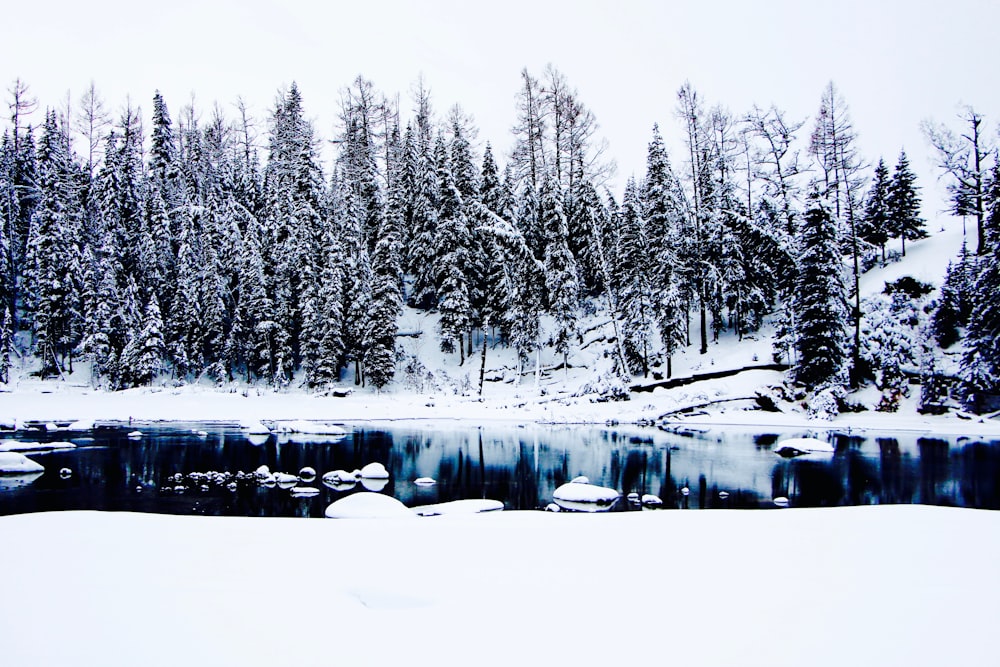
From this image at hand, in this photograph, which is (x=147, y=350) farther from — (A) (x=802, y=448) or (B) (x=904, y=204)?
(B) (x=904, y=204)

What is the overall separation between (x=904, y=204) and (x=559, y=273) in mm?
26017

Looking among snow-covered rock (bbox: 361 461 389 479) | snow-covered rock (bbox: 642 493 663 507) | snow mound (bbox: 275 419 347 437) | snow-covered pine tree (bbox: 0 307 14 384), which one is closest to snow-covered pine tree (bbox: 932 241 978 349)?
snow-covered rock (bbox: 642 493 663 507)

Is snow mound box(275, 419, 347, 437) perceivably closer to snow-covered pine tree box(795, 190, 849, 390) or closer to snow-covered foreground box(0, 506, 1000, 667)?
snow-covered foreground box(0, 506, 1000, 667)

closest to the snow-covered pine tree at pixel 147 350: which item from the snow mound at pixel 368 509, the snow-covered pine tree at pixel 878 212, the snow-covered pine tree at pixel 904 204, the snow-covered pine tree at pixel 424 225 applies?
the snow-covered pine tree at pixel 424 225

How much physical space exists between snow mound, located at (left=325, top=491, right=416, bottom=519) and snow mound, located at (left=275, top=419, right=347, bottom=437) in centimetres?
1742

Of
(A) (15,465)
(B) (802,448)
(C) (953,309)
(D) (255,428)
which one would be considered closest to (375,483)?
(A) (15,465)

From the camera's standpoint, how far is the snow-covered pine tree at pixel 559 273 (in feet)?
133

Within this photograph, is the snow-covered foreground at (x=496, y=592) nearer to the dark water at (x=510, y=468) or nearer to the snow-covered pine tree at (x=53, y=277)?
the dark water at (x=510, y=468)

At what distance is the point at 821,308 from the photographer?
104 ft

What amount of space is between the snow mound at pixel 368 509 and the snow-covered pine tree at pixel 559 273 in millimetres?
29914

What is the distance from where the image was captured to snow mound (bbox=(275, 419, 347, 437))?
29234 mm

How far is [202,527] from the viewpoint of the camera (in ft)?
27.8

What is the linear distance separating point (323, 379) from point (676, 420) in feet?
77.0

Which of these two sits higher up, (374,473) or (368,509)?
(368,509)
